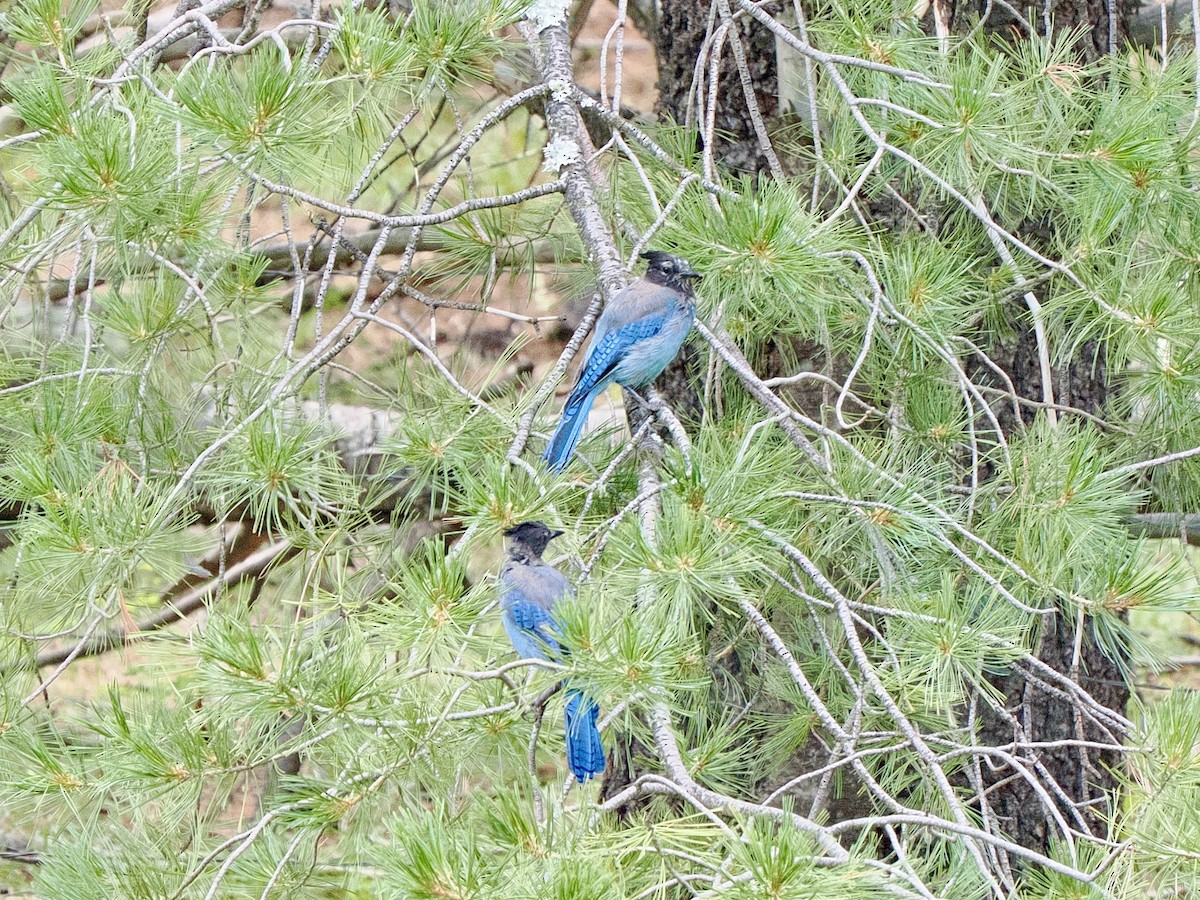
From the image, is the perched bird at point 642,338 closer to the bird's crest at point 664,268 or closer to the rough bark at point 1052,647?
the bird's crest at point 664,268

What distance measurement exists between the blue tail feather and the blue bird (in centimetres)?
11

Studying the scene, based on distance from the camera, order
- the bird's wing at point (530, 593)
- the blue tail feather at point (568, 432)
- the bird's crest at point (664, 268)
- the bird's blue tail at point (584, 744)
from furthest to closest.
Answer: the bird's crest at point (664, 268), the blue tail feather at point (568, 432), the bird's wing at point (530, 593), the bird's blue tail at point (584, 744)

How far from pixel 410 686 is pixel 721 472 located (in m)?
0.42

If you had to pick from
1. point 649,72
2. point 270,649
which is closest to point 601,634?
point 270,649

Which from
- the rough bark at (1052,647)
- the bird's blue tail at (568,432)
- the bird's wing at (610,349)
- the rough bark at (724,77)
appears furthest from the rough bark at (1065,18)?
the bird's blue tail at (568,432)

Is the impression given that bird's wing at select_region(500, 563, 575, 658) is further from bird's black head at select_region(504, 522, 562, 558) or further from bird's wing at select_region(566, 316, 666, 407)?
bird's wing at select_region(566, 316, 666, 407)

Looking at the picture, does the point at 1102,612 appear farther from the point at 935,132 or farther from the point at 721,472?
the point at 935,132

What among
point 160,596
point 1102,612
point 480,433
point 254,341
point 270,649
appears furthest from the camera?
point 160,596

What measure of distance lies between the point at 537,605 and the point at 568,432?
13.6 inches

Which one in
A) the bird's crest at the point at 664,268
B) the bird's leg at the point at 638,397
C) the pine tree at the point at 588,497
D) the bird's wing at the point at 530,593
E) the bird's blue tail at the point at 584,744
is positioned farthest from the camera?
the bird's crest at the point at 664,268

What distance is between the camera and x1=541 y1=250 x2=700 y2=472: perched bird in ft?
7.04

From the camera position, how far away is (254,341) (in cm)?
221

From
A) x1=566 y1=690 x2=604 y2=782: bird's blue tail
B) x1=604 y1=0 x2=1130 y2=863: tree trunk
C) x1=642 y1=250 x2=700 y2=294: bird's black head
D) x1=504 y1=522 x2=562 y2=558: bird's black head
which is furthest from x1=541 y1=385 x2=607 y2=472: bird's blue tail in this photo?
x1=604 y1=0 x2=1130 y2=863: tree trunk

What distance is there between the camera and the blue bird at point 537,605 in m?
1.66
